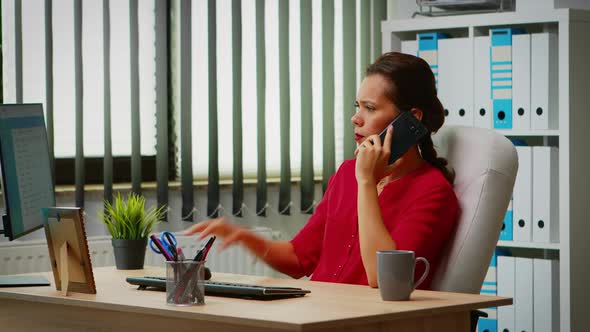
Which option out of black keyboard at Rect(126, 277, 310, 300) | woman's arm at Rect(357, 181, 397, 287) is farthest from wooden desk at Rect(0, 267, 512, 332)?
woman's arm at Rect(357, 181, 397, 287)

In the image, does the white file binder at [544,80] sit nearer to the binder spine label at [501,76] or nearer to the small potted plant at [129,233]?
the binder spine label at [501,76]

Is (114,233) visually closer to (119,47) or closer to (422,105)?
(422,105)

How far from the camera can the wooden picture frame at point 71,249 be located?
6.35ft

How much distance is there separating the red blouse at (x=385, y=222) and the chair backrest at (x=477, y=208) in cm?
3

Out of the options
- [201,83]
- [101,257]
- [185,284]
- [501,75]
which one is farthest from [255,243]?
[501,75]

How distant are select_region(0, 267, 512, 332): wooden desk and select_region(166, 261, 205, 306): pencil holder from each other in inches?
1.1

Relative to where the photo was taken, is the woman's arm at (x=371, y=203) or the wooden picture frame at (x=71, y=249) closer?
the wooden picture frame at (x=71, y=249)

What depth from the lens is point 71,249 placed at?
1966mm

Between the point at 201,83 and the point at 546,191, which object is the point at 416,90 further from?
the point at 201,83

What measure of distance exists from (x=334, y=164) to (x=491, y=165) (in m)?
2.03

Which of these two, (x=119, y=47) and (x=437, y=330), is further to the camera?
(x=119, y=47)

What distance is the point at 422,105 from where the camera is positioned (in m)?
2.40

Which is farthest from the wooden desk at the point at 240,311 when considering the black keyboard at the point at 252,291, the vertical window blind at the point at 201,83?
the vertical window blind at the point at 201,83

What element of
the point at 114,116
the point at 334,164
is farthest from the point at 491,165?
the point at 334,164
